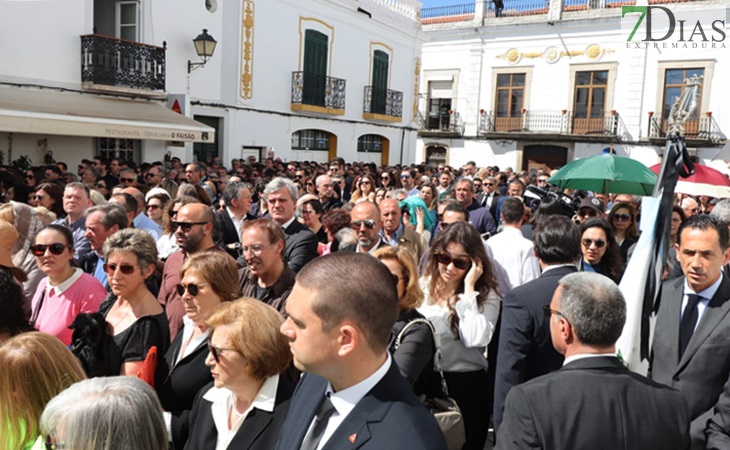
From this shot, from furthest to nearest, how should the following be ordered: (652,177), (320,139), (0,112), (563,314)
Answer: (320,139) → (0,112) → (652,177) → (563,314)

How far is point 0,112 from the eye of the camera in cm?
955

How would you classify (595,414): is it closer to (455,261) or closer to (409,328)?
(409,328)

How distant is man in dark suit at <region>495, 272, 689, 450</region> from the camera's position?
6.76ft

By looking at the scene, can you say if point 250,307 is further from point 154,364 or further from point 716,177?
point 716,177

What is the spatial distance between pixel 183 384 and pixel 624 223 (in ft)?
15.0

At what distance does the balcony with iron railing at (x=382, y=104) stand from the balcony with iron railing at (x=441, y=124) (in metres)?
5.21

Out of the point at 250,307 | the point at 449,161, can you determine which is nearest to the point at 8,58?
the point at 250,307

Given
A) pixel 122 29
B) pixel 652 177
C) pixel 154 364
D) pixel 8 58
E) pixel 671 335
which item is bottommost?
pixel 154 364

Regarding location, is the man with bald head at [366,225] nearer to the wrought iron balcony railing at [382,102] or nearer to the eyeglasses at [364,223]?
the eyeglasses at [364,223]

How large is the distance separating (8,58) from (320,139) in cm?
1005

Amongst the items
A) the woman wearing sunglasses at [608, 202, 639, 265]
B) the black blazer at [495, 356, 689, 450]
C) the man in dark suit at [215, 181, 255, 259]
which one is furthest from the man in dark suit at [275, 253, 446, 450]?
the woman wearing sunglasses at [608, 202, 639, 265]

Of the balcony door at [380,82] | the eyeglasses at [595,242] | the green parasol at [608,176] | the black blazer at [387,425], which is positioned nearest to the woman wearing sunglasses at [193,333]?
the black blazer at [387,425]

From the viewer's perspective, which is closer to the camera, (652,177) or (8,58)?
(652,177)

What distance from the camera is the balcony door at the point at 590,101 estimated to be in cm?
2520
